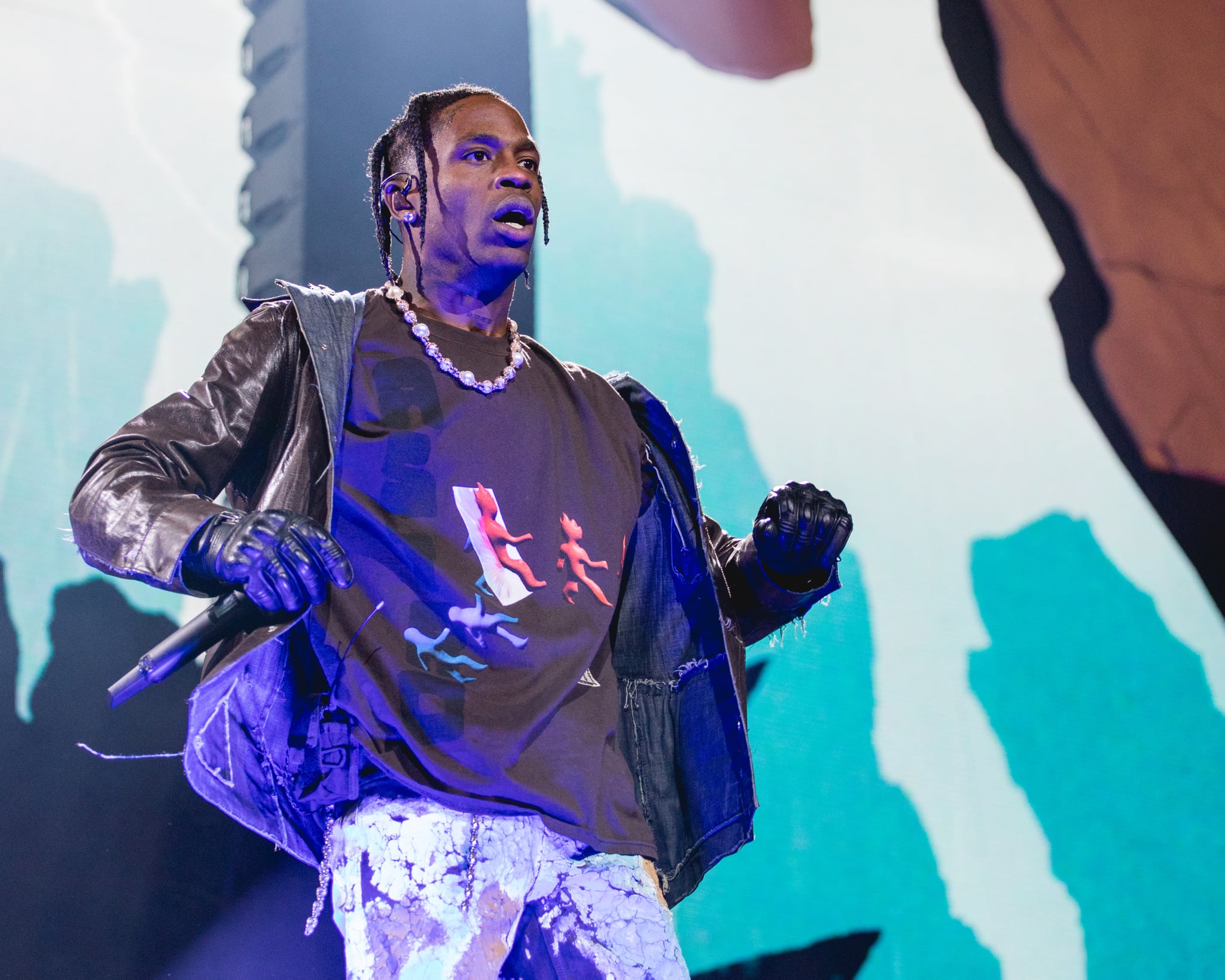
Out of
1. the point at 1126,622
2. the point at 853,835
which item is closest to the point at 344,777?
the point at 853,835

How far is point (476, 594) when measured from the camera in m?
1.42

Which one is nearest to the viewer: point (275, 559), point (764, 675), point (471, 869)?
point (275, 559)

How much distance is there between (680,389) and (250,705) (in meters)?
1.35

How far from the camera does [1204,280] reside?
3.32 metres

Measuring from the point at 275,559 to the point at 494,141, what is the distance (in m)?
0.87

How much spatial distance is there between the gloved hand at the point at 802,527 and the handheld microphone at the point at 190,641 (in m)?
0.68

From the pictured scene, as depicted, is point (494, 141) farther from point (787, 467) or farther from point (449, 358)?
→ point (787, 467)

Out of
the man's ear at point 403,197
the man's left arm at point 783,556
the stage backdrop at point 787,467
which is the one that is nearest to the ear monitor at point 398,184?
the man's ear at point 403,197

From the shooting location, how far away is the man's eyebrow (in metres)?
1.76

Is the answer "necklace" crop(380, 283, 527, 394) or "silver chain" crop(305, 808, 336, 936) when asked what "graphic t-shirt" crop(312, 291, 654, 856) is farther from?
"silver chain" crop(305, 808, 336, 936)

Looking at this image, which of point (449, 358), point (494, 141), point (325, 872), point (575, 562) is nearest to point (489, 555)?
point (575, 562)

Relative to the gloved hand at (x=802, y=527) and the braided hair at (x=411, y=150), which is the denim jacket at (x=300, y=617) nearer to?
the gloved hand at (x=802, y=527)

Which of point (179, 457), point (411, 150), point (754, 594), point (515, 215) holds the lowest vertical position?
point (754, 594)

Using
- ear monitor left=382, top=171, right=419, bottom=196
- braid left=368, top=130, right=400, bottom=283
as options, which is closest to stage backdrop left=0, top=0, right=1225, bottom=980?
braid left=368, top=130, right=400, bottom=283
